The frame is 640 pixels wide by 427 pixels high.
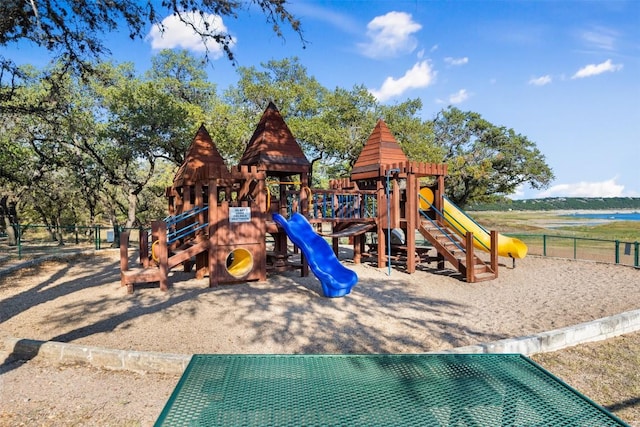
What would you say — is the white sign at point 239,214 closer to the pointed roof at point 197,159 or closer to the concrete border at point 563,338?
the pointed roof at point 197,159

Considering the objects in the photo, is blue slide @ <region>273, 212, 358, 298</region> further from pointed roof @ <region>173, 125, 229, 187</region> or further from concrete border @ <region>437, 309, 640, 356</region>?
concrete border @ <region>437, 309, 640, 356</region>

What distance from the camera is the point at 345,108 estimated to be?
27484mm

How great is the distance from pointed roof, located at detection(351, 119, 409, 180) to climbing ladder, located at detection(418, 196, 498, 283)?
114 inches

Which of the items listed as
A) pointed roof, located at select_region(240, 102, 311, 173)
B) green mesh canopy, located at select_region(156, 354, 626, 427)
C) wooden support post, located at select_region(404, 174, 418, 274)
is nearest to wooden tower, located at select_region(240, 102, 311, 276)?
pointed roof, located at select_region(240, 102, 311, 173)

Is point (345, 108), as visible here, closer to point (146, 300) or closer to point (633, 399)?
point (146, 300)

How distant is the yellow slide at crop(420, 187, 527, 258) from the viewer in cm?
1370

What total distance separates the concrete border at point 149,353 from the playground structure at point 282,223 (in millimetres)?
4193

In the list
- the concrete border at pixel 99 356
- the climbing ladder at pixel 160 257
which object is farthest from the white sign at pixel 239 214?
the concrete border at pixel 99 356

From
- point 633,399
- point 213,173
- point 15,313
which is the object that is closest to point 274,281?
point 213,173

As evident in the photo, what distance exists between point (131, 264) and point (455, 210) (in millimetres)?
12898

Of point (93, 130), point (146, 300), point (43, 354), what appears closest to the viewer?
point (43, 354)

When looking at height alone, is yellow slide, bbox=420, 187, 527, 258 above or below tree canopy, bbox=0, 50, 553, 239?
below

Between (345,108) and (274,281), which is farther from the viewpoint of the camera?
(345,108)

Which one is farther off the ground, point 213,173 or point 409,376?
point 213,173
